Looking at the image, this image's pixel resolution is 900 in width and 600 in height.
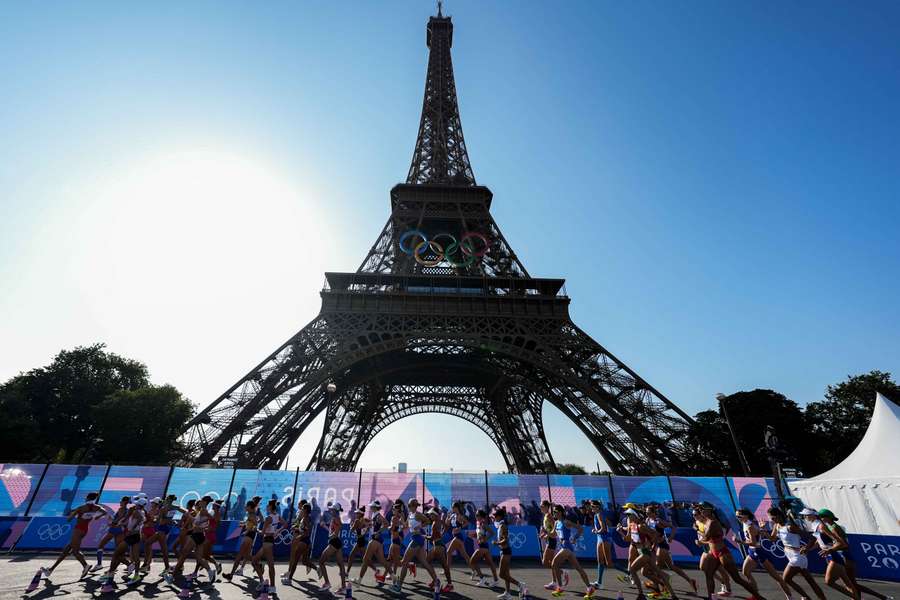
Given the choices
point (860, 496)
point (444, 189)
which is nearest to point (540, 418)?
point (444, 189)

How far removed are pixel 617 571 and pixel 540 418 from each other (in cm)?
3100

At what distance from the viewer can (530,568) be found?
13922 millimetres

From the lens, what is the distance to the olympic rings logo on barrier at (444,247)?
36875 mm

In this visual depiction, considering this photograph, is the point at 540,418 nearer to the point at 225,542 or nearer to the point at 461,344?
the point at 461,344

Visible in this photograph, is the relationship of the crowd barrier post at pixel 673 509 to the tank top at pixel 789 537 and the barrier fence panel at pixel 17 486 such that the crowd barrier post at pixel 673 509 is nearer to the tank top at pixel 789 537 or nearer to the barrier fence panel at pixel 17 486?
the tank top at pixel 789 537

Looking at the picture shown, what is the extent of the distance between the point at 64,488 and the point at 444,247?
101 feet

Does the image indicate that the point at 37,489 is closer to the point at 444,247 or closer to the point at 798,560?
the point at 798,560

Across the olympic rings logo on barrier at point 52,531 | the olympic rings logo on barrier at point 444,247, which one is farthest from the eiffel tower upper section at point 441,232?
the olympic rings logo on barrier at point 52,531

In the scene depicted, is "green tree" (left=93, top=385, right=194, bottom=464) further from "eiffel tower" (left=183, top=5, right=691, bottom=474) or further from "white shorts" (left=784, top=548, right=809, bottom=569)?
"white shorts" (left=784, top=548, right=809, bottom=569)

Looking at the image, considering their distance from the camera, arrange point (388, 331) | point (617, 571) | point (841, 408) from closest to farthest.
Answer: point (617, 571), point (388, 331), point (841, 408)

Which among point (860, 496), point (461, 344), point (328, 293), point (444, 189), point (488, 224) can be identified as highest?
point (444, 189)

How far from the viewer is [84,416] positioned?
38.6 m

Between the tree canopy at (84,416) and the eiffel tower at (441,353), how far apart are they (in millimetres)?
12722

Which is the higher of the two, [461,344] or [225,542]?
[461,344]
